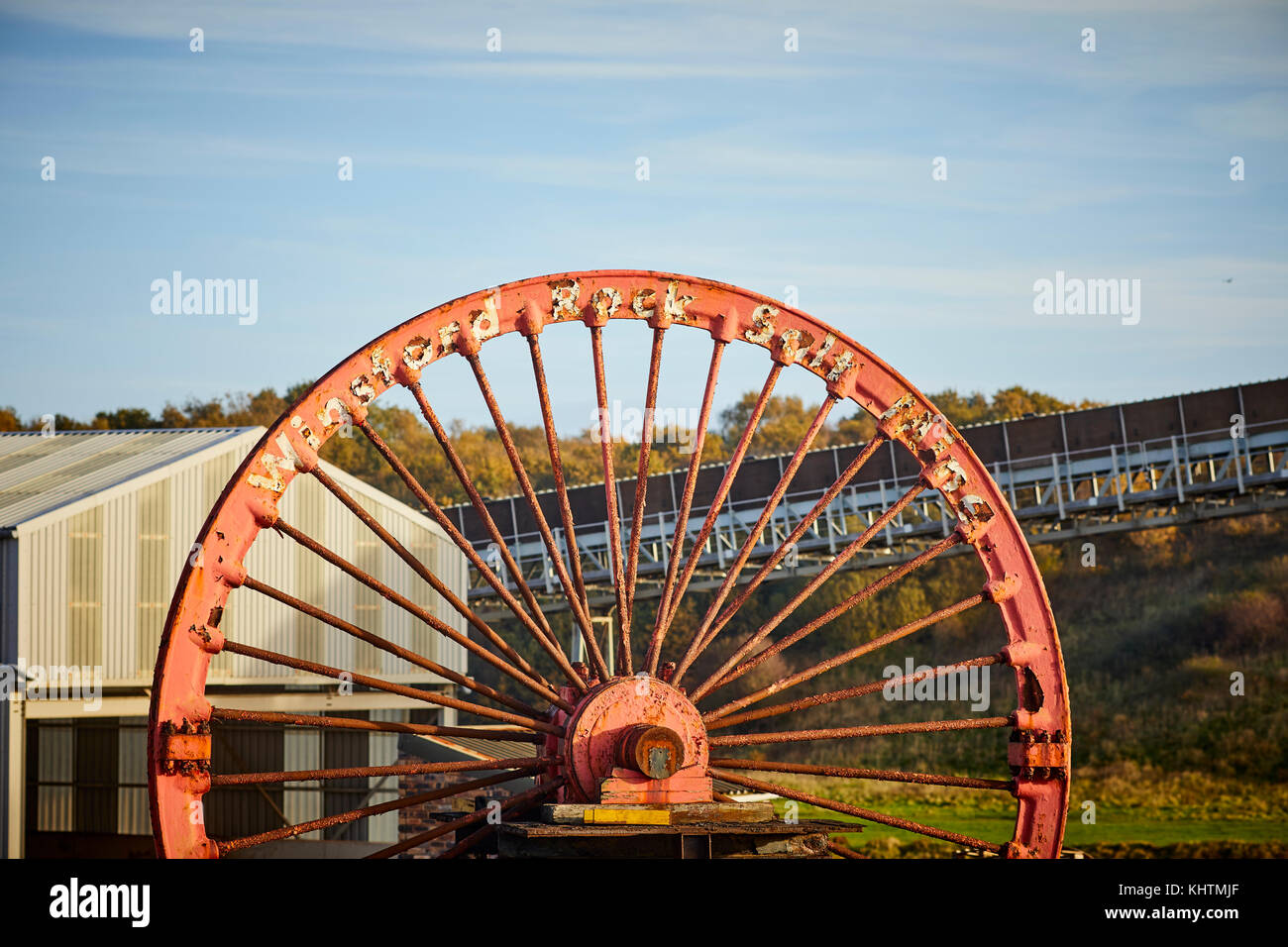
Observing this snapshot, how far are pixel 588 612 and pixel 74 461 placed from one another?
13.3 metres

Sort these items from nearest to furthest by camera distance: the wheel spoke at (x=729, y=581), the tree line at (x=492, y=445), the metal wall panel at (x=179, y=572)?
the wheel spoke at (x=729, y=581), the metal wall panel at (x=179, y=572), the tree line at (x=492, y=445)

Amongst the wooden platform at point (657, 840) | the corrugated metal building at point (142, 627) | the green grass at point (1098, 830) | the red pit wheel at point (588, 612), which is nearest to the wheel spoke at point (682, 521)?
the red pit wheel at point (588, 612)

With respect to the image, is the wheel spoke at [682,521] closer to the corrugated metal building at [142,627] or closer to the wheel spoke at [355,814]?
the wheel spoke at [355,814]

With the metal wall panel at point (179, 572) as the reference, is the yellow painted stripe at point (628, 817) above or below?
below

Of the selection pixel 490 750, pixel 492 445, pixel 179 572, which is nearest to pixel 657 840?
pixel 179 572

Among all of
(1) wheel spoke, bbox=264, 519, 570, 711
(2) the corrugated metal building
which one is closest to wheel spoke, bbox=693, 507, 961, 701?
(1) wheel spoke, bbox=264, 519, 570, 711

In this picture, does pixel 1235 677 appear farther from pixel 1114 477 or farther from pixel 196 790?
pixel 196 790

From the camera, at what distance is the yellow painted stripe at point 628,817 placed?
12.0 meters

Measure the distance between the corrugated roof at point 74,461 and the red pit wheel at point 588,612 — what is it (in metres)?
8.22

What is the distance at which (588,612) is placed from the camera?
13.5 meters

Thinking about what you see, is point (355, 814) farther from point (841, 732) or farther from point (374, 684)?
point (841, 732)

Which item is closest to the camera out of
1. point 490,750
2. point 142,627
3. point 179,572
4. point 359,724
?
point 359,724
